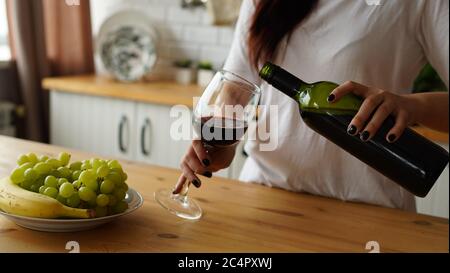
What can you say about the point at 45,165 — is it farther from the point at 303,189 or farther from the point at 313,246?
the point at 303,189

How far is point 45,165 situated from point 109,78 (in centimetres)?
174

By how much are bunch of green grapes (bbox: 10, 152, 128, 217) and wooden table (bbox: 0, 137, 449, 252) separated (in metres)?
0.04

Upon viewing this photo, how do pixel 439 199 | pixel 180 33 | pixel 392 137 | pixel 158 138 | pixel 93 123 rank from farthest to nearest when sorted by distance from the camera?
pixel 180 33 < pixel 93 123 < pixel 158 138 < pixel 439 199 < pixel 392 137

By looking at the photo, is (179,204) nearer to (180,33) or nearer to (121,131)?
(121,131)

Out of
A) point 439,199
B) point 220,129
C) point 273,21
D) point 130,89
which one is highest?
point 273,21

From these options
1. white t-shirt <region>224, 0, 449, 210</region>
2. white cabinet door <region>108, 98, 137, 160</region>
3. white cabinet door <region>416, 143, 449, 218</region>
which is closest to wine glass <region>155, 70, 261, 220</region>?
white t-shirt <region>224, 0, 449, 210</region>

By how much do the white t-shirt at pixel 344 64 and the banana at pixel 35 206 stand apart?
44cm

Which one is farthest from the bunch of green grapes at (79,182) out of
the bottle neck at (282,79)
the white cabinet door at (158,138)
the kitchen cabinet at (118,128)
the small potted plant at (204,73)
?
the small potted plant at (204,73)

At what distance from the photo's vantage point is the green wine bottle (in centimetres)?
63

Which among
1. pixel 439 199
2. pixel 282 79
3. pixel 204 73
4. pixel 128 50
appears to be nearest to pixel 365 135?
pixel 282 79

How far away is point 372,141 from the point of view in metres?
0.64

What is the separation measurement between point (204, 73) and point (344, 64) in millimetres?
1416

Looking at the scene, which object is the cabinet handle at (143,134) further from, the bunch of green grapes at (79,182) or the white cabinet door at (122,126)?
the bunch of green grapes at (79,182)

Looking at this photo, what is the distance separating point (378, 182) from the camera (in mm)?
937
